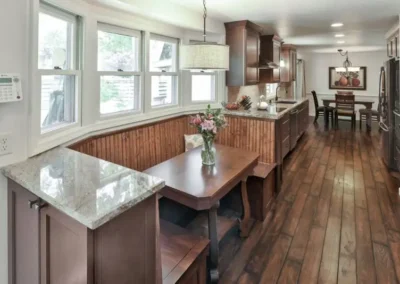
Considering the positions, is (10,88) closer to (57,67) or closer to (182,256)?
(57,67)

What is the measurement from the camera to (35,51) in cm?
163

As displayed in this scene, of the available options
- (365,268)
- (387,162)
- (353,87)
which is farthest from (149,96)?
(353,87)

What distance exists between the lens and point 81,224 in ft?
3.42

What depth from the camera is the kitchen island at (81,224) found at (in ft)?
3.47

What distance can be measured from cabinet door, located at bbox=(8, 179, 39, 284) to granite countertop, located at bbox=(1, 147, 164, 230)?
0.27ft

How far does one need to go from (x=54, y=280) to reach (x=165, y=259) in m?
0.67

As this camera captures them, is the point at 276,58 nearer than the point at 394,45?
No

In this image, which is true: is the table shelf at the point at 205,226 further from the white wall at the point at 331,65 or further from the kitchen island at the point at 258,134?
the white wall at the point at 331,65

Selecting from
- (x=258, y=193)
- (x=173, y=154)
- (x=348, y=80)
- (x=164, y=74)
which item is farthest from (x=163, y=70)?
(x=348, y=80)

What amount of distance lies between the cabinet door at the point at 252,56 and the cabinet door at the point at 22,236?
360cm

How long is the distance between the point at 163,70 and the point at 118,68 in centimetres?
75

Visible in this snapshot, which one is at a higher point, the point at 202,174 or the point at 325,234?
the point at 202,174

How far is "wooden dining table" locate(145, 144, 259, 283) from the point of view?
197 centimetres

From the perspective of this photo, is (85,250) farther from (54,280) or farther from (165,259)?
(165,259)
